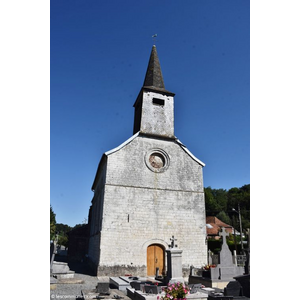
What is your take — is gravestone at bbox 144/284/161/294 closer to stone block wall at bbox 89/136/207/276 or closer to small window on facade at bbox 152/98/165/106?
stone block wall at bbox 89/136/207/276

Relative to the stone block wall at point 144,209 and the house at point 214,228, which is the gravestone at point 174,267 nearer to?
the stone block wall at point 144,209

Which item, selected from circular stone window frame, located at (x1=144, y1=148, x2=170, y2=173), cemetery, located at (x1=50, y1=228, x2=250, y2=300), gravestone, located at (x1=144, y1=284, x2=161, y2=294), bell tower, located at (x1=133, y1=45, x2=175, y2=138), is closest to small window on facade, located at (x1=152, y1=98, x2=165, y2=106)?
bell tower, located at (x1=133, y1=45, x2=175, y2=138)

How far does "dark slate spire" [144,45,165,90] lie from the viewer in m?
19.8

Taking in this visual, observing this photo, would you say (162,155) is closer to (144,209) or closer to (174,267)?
(144,209)

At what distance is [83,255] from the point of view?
23203mm

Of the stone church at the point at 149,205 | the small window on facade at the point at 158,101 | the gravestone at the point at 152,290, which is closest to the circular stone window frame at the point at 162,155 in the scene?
the stone church at the point at 149,205

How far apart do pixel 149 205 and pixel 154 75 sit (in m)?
11.0

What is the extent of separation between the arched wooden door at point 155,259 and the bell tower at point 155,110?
→ 23.9ft

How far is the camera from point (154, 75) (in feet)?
66.7

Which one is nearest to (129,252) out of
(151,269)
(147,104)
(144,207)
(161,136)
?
(151,269)

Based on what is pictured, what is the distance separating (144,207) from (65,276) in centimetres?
548

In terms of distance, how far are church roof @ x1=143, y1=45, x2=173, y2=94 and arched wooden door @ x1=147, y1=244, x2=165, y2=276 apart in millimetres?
11191

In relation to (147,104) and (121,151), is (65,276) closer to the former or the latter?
(121,151)

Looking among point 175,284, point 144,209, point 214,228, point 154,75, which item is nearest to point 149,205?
point 144,209
